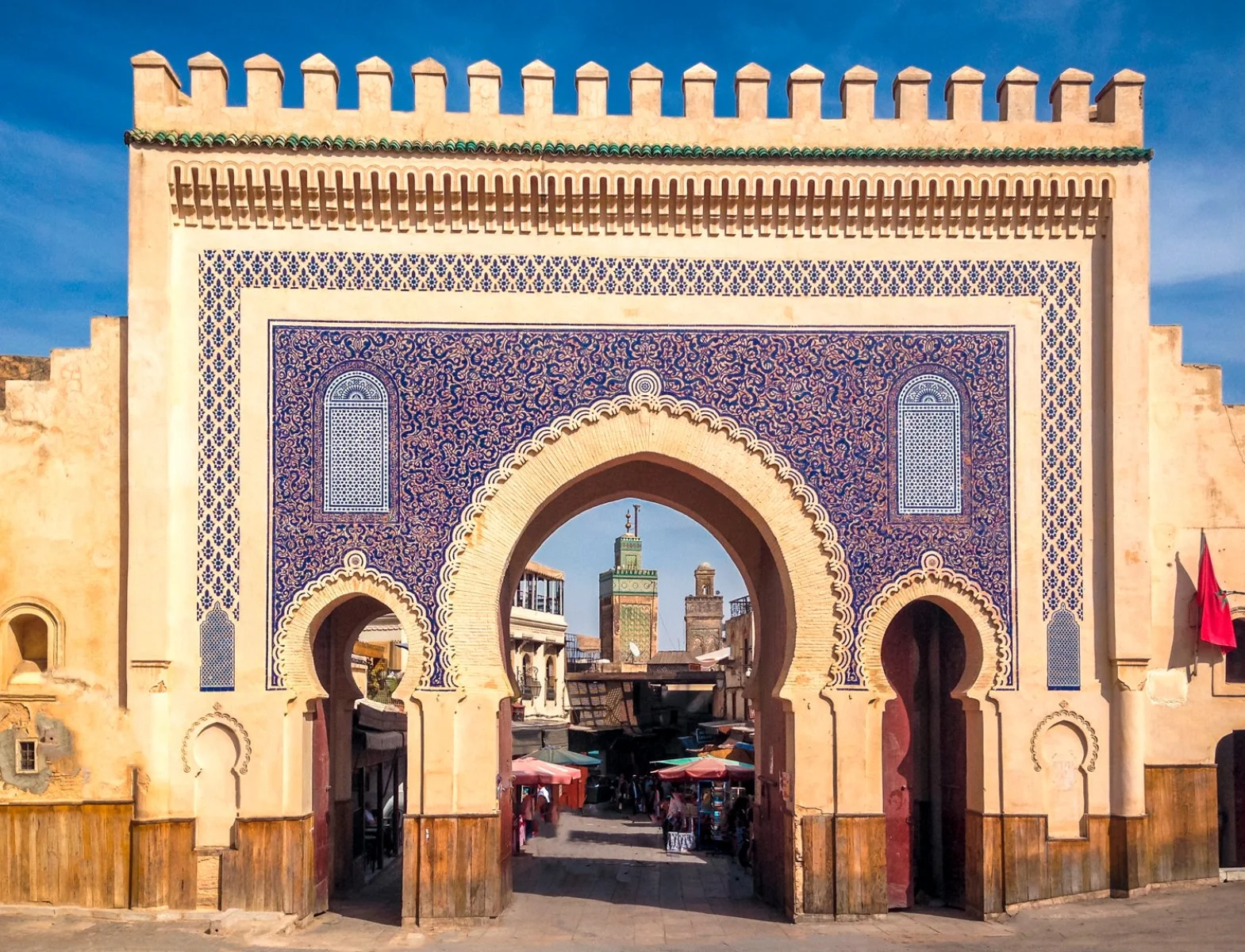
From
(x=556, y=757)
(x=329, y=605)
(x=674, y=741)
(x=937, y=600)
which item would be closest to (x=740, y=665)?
(x=674, y=741)

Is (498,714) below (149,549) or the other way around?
below

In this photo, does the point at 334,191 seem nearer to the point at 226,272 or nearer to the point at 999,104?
the point at 226,272

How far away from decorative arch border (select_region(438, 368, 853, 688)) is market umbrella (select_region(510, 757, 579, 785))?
6.77 meters

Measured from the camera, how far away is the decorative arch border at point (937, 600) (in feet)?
33.6

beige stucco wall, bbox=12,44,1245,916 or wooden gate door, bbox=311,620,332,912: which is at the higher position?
beige stucco wall, bbox=12,44,1245,916

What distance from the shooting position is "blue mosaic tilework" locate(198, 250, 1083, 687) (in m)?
10.2

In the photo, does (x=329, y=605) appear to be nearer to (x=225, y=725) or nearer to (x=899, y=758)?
(x=225, y=725)

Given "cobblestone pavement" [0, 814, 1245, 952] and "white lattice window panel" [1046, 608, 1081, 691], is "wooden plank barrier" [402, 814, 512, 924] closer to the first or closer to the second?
"cobblestone pavement" [0, 814, 1245, 952]

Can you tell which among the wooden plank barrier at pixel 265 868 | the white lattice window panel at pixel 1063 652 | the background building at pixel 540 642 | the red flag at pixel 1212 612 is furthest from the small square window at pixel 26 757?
the background building at pixel 540 642

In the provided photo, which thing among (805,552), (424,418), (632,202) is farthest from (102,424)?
(805,552)

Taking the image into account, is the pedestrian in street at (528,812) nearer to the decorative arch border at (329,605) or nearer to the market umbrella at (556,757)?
the market umbrella at (556,757)

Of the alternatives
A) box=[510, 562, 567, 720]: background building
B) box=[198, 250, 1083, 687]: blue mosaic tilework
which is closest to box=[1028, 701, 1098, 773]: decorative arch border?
box=[198, 250, 1083, 687]: blue mosaic tilework

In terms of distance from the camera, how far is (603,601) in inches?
1631

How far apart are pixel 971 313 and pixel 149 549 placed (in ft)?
20.9
